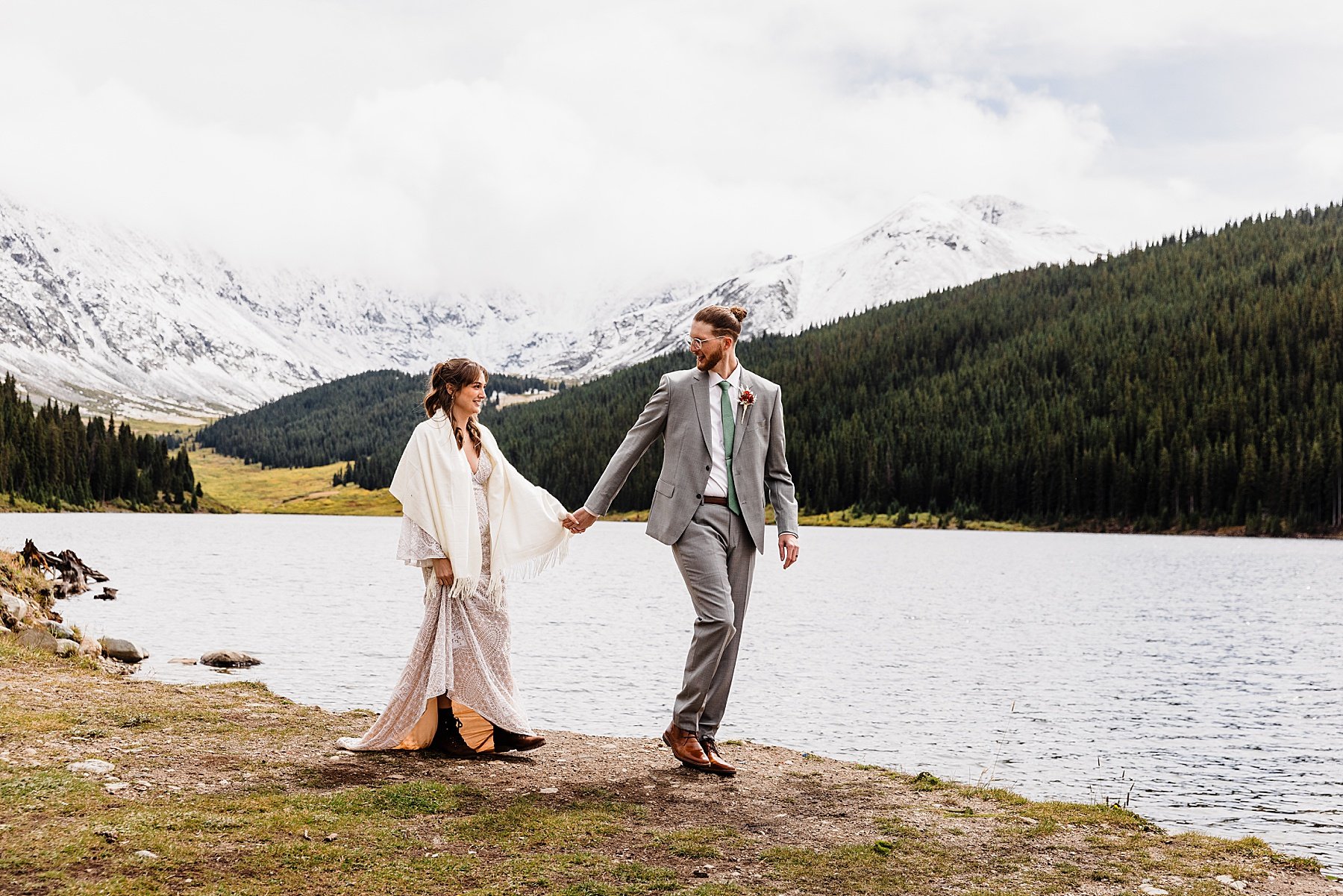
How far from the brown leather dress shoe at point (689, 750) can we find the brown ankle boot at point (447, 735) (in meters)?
2.20

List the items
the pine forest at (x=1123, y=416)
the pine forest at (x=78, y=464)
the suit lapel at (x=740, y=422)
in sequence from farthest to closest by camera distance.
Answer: the pine forest at (x=1123, y=416)
the pine forest at (x=78, y=464)
the suit lapel at (x=740, y=422)

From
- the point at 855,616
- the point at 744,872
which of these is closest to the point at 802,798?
the point at 744,872

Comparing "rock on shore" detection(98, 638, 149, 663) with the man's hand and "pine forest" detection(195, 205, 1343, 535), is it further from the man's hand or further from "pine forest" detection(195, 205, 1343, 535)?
"pine forest" detection(195, 205, 1343, 535)

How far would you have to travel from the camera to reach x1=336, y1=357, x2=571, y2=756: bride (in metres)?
11.5

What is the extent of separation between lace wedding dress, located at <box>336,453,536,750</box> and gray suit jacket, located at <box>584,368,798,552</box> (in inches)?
59.9

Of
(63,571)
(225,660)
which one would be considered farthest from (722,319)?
(63,571)

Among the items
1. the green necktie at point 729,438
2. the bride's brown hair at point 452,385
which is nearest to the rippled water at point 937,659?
the green necktie at point 729,438

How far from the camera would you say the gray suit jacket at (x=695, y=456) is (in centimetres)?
1127

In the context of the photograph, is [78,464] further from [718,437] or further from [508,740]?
[718,437]

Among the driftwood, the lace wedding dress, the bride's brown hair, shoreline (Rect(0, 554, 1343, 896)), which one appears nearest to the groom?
shoreline (Rect(0, 554, 1343, 896))

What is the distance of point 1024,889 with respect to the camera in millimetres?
8180

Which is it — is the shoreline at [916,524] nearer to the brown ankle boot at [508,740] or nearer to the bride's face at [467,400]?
the brown ankle boot at [508,740]

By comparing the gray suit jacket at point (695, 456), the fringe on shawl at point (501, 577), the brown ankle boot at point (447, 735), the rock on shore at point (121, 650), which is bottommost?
the rock on shore at point (121, 650)

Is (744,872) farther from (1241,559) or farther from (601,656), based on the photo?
(1241,559)
